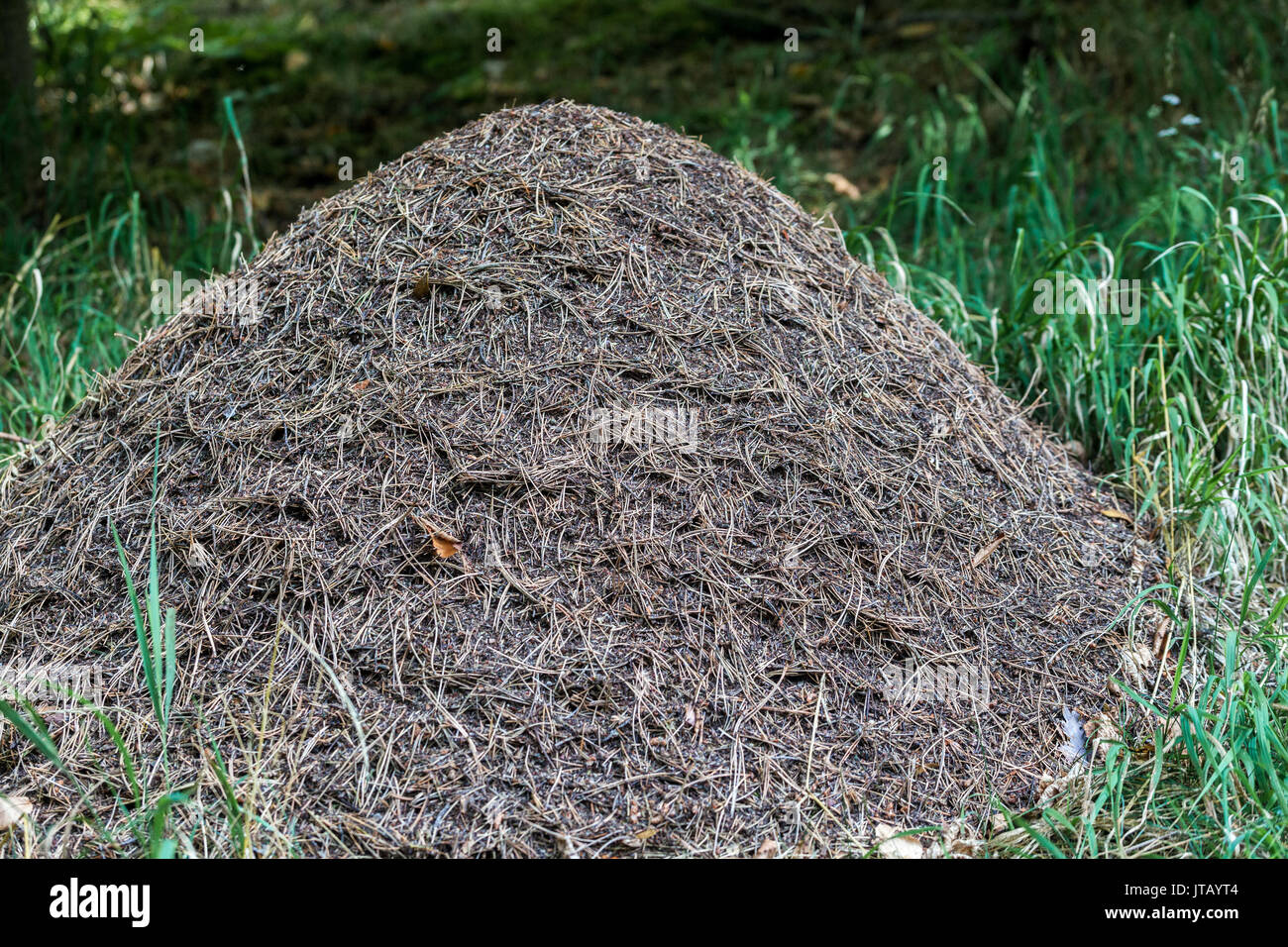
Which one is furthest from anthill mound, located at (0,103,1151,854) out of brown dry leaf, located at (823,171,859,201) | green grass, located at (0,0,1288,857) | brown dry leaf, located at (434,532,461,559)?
brown dry leaf, located at (823,171,859,201)

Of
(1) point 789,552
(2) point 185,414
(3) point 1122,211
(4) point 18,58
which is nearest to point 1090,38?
(3) point 1122,211

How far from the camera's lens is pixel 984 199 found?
4.23 metres

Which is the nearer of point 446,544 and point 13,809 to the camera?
point 13,809

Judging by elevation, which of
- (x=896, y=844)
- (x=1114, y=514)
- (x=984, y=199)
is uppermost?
(x=984, y=199)

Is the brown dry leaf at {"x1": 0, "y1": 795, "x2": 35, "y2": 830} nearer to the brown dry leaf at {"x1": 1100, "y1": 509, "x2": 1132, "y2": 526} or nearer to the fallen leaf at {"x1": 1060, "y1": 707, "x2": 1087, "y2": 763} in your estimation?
the fallen leaf at {"x1": 1060, "y1": 707, "x2": 1087, "y2": 763}

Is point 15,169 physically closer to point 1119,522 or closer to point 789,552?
point 789,552

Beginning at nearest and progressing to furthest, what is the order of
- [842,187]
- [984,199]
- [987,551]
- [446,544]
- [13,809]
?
[13,809] < [446,544] < [987,551] < [984,199] < [842,187]

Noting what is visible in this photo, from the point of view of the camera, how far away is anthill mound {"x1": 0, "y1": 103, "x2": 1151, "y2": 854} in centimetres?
190

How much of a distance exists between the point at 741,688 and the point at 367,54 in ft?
18.1

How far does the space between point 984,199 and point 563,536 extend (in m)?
2.97

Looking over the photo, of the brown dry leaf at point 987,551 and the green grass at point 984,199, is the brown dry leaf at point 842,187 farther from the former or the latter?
the brown dry leaf at point 987,551

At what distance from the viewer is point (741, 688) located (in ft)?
6.66

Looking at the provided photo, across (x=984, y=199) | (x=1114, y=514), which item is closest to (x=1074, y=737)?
(x=1114, y=514)

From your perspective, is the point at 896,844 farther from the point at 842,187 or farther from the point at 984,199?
the point at 842,187
